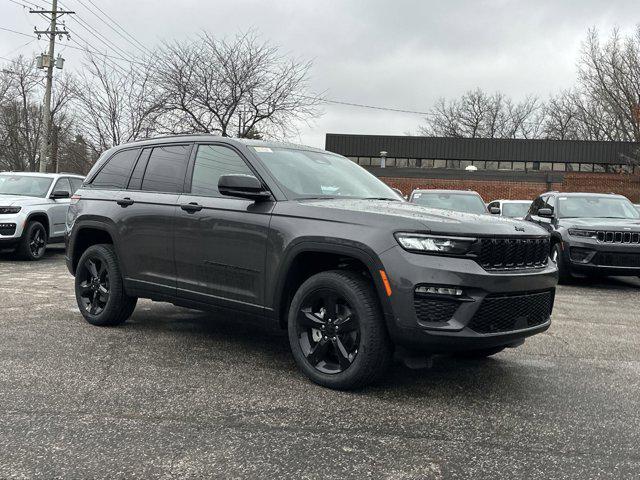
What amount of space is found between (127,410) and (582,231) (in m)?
8.24

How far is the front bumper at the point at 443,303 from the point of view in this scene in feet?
11.6

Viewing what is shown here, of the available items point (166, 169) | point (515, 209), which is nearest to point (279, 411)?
point (166, 169)

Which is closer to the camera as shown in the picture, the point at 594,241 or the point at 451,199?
the point at 594,241

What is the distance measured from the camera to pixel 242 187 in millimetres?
4172

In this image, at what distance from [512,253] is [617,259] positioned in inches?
259

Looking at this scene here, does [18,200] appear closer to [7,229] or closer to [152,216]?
[7,229]

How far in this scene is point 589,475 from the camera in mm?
2807

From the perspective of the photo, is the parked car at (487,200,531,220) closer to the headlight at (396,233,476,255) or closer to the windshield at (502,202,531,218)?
the windshield at (502,202,531,218)

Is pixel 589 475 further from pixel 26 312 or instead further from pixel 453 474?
pixel 26 312

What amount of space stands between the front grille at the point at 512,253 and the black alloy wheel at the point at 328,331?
0.92 meters

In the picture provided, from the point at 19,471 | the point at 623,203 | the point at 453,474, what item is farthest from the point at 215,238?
the point at 623,203

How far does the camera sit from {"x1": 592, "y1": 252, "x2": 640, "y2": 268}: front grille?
9.34 metres

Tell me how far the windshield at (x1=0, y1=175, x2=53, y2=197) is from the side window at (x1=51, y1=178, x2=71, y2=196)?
15cm

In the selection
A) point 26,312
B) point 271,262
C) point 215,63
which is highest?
point 215,63
